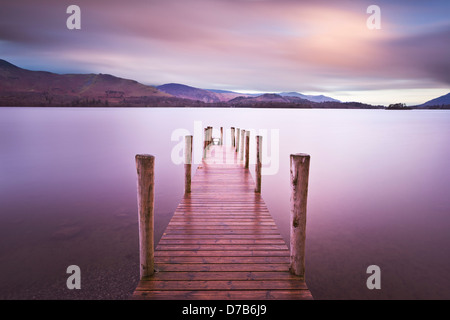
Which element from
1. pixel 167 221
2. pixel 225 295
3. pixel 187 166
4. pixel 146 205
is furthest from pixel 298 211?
pixel 167 221

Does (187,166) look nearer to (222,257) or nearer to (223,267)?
(222,257)

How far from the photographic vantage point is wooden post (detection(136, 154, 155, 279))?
4055 millimetres

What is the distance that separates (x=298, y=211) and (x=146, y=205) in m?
2.26

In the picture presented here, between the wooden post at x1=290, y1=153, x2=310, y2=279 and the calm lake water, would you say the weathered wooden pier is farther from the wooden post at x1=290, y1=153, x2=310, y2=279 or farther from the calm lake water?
the calm lake water

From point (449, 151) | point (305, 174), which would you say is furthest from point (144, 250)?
point (449, 151)

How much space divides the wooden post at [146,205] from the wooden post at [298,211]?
207 centimetres

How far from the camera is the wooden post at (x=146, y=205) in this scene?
160 inches

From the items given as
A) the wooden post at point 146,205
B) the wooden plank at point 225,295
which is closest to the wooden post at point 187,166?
the wooden post at point 146,205

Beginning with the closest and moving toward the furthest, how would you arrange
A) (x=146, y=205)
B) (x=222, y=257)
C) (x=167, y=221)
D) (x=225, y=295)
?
(x=225, y=295)
(x=146, y=205)
(x=222, y=257)
(x=167, y=221)

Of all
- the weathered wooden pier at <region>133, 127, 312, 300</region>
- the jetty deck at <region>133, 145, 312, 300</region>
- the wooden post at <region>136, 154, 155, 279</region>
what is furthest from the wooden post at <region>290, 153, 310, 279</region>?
the wooden post at <region>136, 154, 155, 279</region>

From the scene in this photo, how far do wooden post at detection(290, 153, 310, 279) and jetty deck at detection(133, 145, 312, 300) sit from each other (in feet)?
0.64

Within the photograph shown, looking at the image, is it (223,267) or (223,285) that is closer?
(223,285)

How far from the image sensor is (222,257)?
188 inches

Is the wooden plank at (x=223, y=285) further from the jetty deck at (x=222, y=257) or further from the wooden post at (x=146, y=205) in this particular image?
the wooden post at (x=146, y=205)
